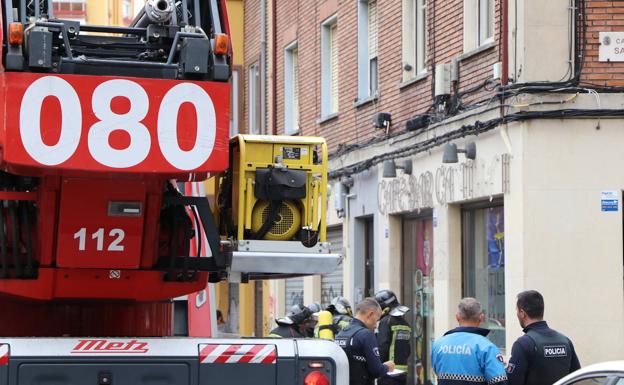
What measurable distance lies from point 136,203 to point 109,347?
75 centimetres

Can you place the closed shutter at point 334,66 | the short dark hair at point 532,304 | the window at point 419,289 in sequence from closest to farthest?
the short dark hair at point 532,304 → the window at point 419,289 → the closed shutter at point 334,66

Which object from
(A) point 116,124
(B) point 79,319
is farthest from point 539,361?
(A) point 116,124

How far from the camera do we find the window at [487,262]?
16047mm

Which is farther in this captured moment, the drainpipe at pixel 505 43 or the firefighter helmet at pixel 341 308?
the drainpipe at pixel 505 43

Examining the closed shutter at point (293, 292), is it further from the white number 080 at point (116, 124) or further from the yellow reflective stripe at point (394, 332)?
the white number 080 at point (116, 124)

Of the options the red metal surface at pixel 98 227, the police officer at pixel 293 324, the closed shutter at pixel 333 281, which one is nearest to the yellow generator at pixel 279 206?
the red metal surface at pixel 98 227

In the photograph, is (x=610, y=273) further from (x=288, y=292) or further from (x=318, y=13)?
(x=288, y=292)

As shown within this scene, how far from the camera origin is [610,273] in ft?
47.5

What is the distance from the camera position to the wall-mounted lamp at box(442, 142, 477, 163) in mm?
16172

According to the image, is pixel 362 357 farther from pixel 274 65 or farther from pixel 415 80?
pixel 274 65

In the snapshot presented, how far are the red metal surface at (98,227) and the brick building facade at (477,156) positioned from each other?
795 centimetres

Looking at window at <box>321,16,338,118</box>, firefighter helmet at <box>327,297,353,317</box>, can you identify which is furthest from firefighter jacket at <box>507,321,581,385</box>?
window at <box>321,16,338,118</box>

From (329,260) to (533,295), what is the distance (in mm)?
2502

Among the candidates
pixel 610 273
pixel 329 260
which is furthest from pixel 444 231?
pixel 329 260
